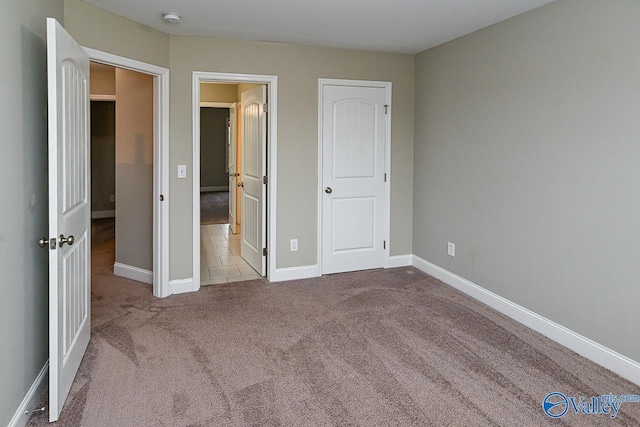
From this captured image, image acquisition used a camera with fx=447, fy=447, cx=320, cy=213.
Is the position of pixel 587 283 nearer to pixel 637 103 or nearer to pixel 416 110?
pixel 637 103

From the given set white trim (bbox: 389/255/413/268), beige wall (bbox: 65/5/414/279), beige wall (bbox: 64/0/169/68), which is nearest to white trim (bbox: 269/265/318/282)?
beige wall (bbox: 65/5/414/279)

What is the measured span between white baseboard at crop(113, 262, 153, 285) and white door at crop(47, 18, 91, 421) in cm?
147

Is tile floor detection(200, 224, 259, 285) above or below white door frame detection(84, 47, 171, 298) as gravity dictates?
below

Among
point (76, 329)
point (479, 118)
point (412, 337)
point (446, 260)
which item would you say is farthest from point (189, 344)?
point (479, 118)

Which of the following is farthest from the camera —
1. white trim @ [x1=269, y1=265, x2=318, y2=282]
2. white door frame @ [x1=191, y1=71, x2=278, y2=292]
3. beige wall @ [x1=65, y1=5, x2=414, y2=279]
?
white trim @ [x1=269, y1=265, x2=318, y2=282]

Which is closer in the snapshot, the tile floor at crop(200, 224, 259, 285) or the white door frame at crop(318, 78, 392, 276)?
the white door frame at crop(318, 78, 392, 276)

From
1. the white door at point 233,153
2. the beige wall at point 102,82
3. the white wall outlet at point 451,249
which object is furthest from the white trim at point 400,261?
the beige wall at point 102,82

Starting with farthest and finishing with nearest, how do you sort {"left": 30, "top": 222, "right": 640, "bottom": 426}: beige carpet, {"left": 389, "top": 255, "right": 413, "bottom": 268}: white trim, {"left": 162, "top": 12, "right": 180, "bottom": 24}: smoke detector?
{"left": 389, "top": 255, "right": 413, "bottom": 268}: white trim
{"left": 162, "top": 12, "right": 180, "bottom": 24}: smoke detector
{"left": 30, "top": 222, "right": 640, "bottom": 426}: beige carpet

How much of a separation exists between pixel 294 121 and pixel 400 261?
6.53 feet

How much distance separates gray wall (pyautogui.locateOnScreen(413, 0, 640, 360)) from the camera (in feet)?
8.90

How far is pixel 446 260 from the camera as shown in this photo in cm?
454

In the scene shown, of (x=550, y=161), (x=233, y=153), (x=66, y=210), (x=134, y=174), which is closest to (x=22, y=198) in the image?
(x=66, y=210)

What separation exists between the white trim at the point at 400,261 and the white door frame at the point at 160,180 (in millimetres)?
2421

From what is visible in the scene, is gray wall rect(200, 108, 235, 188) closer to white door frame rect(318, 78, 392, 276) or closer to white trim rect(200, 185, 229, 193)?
white trim rect(200, 185, 229, 193)
